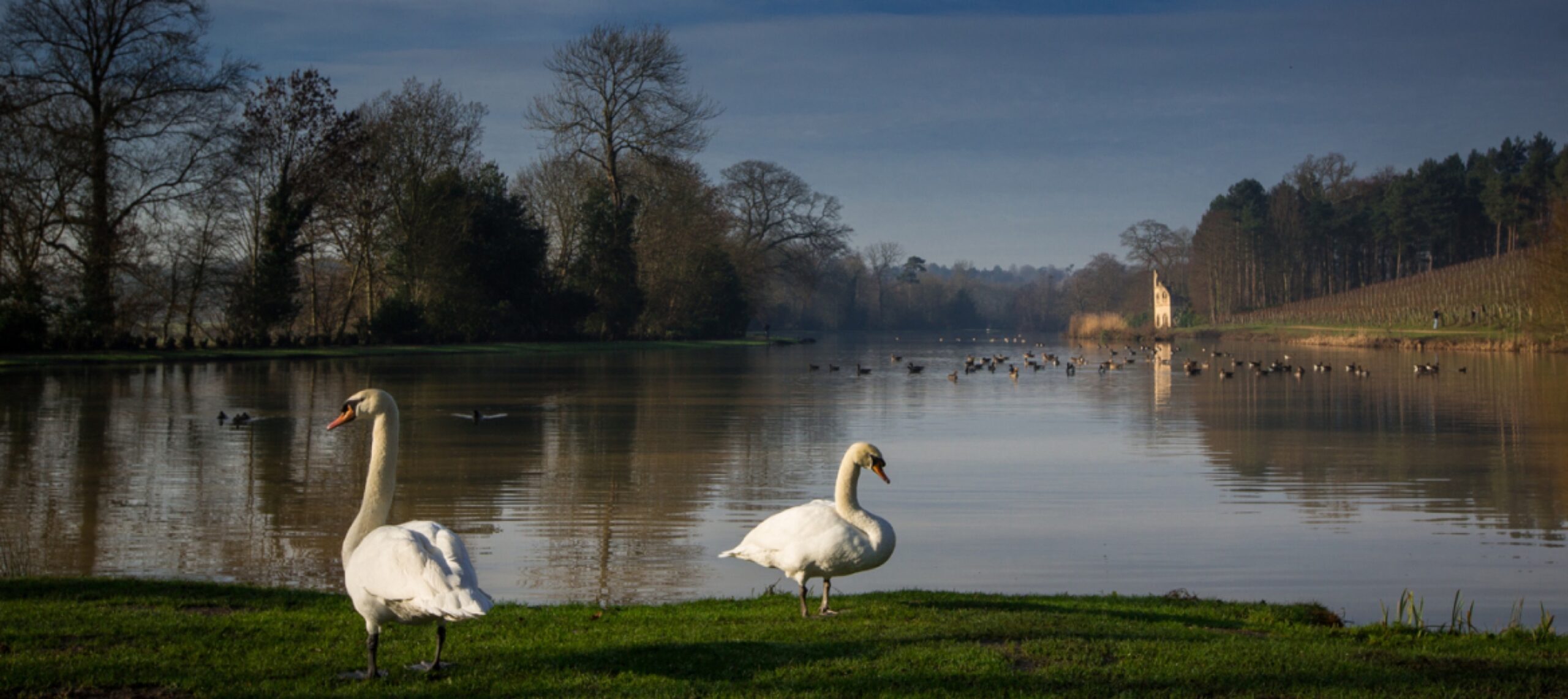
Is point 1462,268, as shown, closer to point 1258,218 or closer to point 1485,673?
point 1258,218

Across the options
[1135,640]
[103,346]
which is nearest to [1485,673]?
[1135,640]

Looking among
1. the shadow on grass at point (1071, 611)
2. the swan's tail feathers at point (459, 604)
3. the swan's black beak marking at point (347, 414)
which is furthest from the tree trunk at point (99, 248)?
the swan's tail feathers at point (459, 604)

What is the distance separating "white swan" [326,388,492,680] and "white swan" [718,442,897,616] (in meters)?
2.32

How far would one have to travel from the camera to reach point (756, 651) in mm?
6387

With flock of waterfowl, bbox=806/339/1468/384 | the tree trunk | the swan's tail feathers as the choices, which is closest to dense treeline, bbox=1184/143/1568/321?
flock of waterfowl, bbox=806/339/1468/384

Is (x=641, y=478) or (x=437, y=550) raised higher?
(x=437, y=550)

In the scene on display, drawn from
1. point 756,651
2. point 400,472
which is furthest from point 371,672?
point 400,472

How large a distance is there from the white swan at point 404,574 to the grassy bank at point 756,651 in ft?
1.19

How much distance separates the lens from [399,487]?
14.5m

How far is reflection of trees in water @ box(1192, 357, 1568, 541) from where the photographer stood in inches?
554

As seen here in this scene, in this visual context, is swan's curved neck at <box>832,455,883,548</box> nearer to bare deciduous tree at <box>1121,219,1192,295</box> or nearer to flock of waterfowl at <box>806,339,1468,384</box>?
flock of waterfowl at <box>806,339,1468,384</box>

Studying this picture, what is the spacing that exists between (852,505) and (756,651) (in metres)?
1.69

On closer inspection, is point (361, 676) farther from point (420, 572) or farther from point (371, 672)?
point (420, 572)

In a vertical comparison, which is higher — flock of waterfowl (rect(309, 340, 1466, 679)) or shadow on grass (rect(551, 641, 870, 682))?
flock of waterfowl (rect(309, 340, 1466, 679))
